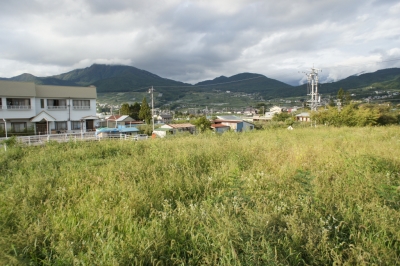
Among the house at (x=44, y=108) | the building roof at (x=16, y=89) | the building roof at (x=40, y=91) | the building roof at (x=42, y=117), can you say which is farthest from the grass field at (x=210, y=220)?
the building roof at (x=40, y=91)

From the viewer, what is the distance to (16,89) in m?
23.0

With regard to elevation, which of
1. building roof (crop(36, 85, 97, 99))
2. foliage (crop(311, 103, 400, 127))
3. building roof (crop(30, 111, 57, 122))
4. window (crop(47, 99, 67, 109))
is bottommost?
foliage (crop(311, 103, 400, 127))

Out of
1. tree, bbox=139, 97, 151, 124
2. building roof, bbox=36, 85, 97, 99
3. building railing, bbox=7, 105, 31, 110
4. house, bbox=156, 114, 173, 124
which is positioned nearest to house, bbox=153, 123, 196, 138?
building roof, bbox=36, 85, 97, 99

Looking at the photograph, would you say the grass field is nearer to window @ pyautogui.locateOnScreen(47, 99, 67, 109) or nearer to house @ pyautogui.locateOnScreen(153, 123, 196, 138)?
house @ pyautogui.locateOnScreen(153, 123, 196, 138)

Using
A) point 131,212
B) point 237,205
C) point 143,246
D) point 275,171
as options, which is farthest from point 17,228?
point 275,171

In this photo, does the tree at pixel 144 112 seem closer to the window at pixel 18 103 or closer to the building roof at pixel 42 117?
the building roof at pixel 42 117

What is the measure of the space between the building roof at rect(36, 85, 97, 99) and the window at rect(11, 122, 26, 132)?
3625mm

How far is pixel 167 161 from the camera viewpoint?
484 cm

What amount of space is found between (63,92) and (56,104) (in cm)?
166

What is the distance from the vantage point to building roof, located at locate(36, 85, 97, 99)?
2472 cm

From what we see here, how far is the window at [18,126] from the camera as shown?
22.6 metres

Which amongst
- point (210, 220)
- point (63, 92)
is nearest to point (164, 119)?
point (63, 92)

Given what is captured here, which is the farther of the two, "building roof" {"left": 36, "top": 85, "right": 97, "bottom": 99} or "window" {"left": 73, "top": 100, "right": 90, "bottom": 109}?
"window" {"left": 73, "top": 100, "right": 90, "bottom": 109}

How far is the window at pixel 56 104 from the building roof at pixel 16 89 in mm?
1779
